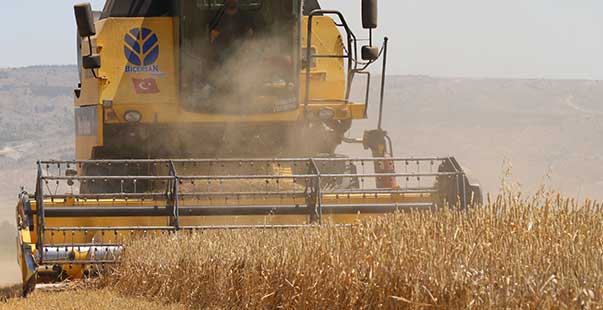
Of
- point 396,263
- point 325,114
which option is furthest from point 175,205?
point 396,263

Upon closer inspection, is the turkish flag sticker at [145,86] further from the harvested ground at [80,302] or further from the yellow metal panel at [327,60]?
the harvested ground at [80,302]

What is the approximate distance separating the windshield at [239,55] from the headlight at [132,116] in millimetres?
456

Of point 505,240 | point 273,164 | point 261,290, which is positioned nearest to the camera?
point 505,240

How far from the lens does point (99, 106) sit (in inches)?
464

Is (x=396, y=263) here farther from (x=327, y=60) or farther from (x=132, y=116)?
(x=327, y=60)

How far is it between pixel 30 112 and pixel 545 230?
314 feet

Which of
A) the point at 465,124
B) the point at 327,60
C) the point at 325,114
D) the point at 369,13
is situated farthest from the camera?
the point at 465,124

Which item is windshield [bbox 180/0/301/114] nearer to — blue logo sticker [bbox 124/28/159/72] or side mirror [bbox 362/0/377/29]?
blue logo sticker [bbox 124/28/159/72]

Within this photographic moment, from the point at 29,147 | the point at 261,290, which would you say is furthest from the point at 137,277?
the point at 29,147

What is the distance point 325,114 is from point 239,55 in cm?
105

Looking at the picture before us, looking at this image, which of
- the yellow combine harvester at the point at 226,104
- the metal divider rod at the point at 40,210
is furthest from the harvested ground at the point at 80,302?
the yellow combine harvester at the point at 226,104

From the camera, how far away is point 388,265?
6.76m

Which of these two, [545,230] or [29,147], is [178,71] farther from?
[29,147]

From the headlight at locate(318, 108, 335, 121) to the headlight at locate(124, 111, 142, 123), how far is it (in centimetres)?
175
